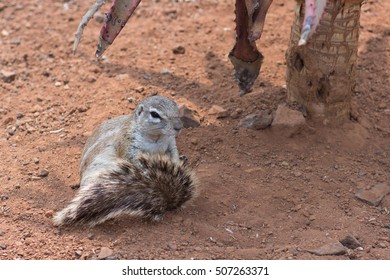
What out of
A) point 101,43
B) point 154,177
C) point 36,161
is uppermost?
point 101,43

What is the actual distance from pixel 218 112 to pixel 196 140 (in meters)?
0.37

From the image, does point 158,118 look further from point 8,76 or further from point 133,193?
point 8,76

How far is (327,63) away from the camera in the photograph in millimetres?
4617

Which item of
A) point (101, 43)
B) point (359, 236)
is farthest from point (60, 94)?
point (359, 236)

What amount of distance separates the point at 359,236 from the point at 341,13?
5.01ft

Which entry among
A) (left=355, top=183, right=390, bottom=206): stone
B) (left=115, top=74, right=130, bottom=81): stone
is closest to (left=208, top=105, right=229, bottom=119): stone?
(left=115, top=74, right=130, bottom=81): stone

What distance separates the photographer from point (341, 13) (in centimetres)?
449

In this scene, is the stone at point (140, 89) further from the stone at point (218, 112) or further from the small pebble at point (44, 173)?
the small pebble at point (44, 173)

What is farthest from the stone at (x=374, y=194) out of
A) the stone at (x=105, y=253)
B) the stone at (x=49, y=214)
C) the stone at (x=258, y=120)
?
the stone at (x=49, y=214)

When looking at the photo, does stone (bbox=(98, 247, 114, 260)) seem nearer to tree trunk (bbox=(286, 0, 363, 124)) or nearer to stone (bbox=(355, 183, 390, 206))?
stone (bbox=(355, 183, 390, 206))

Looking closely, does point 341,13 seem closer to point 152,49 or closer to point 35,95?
point 152,49

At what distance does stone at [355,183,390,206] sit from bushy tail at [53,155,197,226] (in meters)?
1.11

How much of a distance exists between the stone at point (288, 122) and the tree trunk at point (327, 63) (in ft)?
0.41

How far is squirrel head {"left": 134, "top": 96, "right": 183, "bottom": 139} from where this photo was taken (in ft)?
14.3
